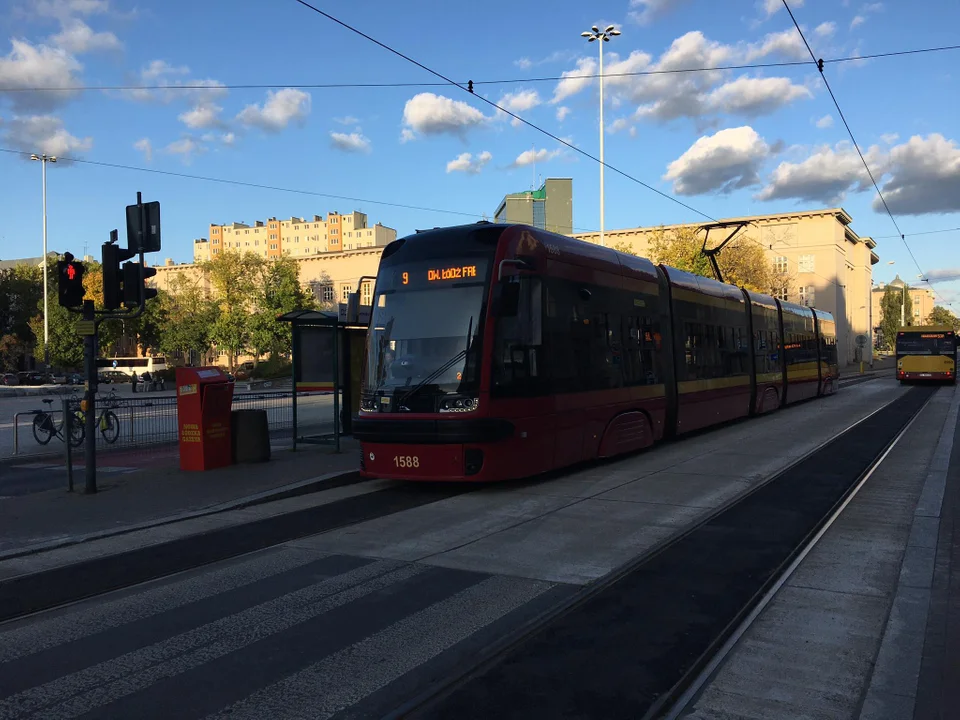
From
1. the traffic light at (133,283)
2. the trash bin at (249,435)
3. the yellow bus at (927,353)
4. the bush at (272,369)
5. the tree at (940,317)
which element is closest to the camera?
the traffic light at (133,283)

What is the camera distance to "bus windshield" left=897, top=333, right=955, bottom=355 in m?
38.2

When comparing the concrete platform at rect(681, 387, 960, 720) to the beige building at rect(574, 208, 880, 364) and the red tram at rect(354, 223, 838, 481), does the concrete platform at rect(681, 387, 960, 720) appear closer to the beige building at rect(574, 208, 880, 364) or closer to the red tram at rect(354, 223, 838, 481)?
the red tram at rect(354, 223, 838, 481)

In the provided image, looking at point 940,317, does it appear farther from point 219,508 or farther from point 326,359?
point 219,508

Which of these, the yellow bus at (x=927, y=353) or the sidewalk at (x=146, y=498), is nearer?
the sidewalk at (x=146, y=498)

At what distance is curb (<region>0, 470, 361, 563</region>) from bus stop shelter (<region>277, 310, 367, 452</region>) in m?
2.78

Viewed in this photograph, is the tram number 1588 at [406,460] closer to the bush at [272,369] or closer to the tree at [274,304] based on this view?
the tree at [274,304]

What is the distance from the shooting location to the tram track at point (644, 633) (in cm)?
396

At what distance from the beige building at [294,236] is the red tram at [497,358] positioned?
149 metres

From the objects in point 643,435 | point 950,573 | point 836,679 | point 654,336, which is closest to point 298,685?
point 836,679

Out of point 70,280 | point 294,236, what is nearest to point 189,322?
point 70,280


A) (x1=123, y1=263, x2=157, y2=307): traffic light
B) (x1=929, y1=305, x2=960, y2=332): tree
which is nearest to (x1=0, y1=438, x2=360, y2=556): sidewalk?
(x1=123, y1=263, x2=157, y2=307): traffic light

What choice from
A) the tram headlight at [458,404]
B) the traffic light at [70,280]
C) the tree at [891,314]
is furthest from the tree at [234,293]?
the tree at [891,314]

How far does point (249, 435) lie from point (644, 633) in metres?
8.83

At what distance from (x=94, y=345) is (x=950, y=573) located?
10132mm
